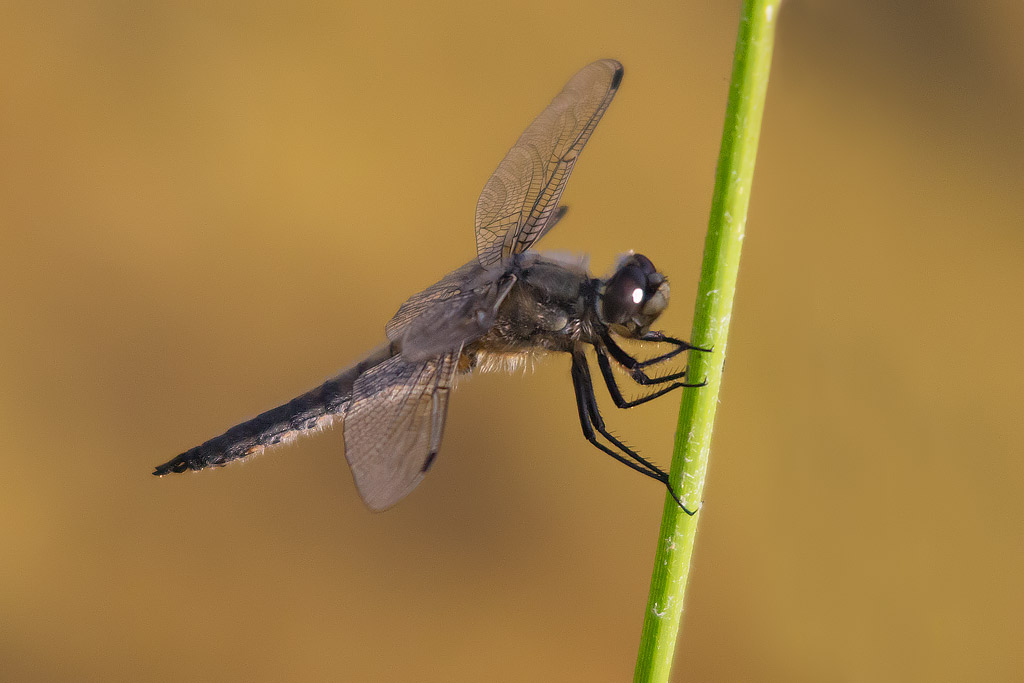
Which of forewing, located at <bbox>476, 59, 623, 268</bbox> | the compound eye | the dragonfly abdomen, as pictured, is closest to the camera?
the compound eye

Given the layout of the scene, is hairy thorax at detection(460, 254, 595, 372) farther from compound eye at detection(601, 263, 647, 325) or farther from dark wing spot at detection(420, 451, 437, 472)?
dark wing spot at detection(420, 451, 437, 472)

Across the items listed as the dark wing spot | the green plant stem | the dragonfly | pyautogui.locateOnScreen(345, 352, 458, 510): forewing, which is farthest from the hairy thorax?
the green plant stem

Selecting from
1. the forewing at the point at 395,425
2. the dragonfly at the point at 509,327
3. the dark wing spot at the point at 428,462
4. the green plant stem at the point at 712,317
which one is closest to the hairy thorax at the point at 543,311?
the dragonfly at the point at 509,327

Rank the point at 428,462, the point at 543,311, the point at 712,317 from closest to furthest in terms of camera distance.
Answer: the point at 712,317, the point at 428,462, the point at 543,311

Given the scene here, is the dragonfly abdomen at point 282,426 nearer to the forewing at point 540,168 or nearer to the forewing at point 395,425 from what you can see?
the forewing at point 395,425

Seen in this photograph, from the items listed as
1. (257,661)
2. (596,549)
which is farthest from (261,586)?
(596,549)

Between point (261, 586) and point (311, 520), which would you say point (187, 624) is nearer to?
point (261, 586)

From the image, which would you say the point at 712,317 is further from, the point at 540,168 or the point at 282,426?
the point at 282,426

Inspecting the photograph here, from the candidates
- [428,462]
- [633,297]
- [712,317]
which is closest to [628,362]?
[633,297]
